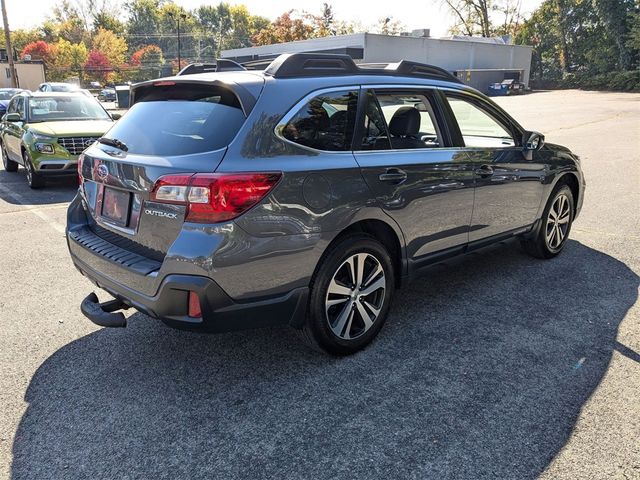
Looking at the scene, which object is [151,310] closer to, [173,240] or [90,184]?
[173,240]

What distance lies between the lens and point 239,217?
8.97 feet

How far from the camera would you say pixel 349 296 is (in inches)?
133

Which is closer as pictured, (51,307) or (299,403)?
(299,403)

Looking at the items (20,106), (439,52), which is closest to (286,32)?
(439,52)

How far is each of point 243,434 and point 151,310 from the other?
2.73 feet

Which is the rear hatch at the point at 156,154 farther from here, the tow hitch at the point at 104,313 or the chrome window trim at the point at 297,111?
the tow hitch at the point at 104,313

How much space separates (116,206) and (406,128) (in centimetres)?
209

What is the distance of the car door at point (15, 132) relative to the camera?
390 inches

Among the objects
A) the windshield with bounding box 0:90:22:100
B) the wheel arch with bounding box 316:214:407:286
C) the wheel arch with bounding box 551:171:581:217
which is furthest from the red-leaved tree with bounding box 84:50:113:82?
the wheel arch with bounding box 316:214:407:286

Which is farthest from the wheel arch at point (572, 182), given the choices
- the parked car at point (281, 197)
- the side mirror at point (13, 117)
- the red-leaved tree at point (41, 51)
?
the red-leaved tree at point (41, 51)

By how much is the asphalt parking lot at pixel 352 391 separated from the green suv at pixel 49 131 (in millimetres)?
4735

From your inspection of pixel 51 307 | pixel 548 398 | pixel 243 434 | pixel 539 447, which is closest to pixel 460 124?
pixel 548 398

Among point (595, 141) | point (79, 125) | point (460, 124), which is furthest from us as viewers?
point (595, 141)

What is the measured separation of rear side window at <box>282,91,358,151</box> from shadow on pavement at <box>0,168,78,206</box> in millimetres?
6447
